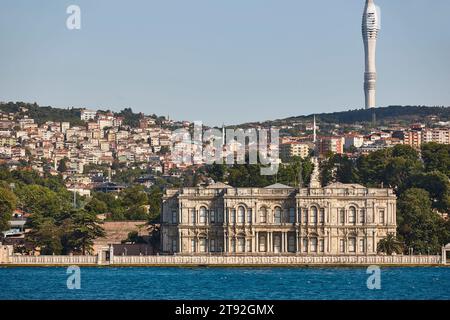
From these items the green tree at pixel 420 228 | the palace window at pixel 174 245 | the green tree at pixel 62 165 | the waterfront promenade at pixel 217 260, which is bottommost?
the waterfront promenade at pixel 217 260

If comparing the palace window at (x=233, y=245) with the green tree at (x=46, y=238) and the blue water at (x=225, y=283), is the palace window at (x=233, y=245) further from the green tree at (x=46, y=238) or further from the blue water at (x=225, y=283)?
the green tree at (x=46, y=238)

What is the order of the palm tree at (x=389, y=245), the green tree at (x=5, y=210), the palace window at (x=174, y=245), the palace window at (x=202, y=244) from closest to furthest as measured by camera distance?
1. the palm tree at (x=389, y=245)
2. the palace window at (x=202, y=244)
3. the palace window at (x=174, y=245)
4. the green tree at (x=5, y=210)

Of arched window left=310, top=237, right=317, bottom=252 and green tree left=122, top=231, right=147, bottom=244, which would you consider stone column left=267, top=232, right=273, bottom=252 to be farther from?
green tree left=122, top=231, right=147, bottom=244

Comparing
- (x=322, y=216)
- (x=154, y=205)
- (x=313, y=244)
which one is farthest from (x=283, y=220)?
(x=154, y=205)

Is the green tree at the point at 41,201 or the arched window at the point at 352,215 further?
the green tree at the point at 41,201

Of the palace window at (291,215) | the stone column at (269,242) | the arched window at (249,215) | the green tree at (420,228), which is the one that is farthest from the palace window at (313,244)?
the green tree at (420,228)

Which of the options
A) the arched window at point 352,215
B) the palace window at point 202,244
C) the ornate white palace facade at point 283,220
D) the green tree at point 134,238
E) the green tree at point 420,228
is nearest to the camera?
the ornate white palace facade at point 283,220
